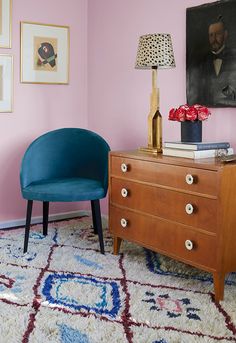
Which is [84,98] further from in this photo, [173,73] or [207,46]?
[207,46]

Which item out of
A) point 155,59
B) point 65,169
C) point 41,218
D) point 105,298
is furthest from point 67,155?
point 105,298

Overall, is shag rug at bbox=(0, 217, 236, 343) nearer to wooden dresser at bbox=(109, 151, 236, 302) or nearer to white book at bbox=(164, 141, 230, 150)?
wooden dresser at bbox=(109, 151, 236, 302)

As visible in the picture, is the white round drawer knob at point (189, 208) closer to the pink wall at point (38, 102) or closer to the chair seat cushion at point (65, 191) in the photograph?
the chair seat cushion at point (65, 191)

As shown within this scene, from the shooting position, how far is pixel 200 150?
2.83 m

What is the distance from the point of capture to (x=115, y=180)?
131 inches

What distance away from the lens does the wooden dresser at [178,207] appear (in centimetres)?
261

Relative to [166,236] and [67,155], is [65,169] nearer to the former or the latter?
[67,155]

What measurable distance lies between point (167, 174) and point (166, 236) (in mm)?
382

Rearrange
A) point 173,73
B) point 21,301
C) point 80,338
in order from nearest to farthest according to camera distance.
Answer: point 80,338 < point 21,301 < point 173,73

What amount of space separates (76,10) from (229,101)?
6.43 feet

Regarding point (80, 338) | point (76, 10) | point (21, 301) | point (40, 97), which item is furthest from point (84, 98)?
point (80, 338)

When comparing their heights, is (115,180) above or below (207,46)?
below

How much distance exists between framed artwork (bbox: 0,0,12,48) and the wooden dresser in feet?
4.97

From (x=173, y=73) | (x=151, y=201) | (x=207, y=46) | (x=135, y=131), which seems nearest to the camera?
(x=151, y=201)
